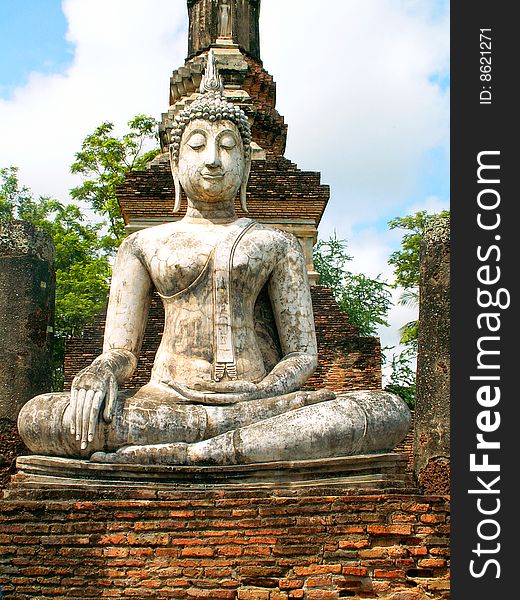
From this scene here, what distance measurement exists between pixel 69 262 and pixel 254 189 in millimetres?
9611

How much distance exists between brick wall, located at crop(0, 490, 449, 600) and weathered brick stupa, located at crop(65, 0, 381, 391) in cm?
562

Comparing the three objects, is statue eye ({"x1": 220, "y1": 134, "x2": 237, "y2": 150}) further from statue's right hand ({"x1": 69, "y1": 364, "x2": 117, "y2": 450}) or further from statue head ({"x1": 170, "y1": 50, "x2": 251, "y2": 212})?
statue's right hand ({"x1": 69, "y1": 364, "x2": 117, "y2": 450})

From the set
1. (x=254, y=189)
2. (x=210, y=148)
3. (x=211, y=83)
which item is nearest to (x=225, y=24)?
(x=254, y=189)

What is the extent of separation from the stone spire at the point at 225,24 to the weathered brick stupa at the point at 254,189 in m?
0.02

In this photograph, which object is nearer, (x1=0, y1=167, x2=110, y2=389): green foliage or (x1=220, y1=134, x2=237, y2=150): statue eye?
(x1=220, y1=134, x2=237, y2=150): statue eye

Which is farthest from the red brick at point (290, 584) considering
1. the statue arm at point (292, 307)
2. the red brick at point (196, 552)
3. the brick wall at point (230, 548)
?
the statue arm at point (292, 307)

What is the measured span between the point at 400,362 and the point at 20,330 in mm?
12273

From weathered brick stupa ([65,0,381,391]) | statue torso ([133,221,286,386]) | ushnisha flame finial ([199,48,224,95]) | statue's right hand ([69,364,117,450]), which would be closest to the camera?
statue's right hand ([69,364,117,450])

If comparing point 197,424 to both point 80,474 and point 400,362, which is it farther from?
point 400,362

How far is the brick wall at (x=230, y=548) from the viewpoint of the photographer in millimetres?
4977

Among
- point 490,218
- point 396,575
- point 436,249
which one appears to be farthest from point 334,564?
point 436,249

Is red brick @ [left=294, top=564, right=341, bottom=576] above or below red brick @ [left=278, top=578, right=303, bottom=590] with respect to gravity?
above

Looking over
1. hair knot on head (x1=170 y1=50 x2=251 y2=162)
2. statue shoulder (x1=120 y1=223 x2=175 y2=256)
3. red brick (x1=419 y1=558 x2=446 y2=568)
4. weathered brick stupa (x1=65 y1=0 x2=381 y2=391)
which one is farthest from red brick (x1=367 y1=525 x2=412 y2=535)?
weathered brick stupa (x1=65 y1=0 x2=381 y2=391)

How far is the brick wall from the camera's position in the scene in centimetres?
498
